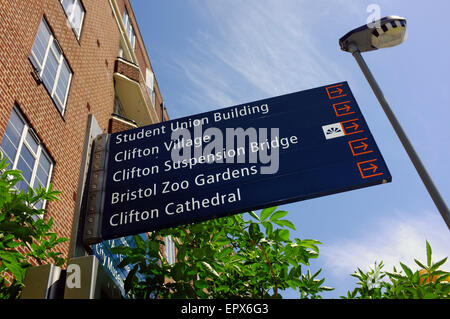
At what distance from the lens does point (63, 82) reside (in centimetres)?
1278

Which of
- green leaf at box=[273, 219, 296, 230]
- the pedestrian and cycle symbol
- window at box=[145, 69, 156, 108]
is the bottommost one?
green leaf at box=[273, 219, 296, 230]

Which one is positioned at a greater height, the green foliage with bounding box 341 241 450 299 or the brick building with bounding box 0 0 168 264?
the brick building with bounding box 0 0 168 264

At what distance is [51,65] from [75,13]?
12.7 feet

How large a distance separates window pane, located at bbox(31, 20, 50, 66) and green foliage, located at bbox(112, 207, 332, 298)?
335 inches

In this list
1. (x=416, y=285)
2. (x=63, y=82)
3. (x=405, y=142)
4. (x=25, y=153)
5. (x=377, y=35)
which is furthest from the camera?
(x=63, y=82)

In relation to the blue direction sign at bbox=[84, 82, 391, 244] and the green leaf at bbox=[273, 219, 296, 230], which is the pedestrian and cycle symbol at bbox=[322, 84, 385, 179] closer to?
the blue direction sign at bbox=[84, 82, 391, 244]

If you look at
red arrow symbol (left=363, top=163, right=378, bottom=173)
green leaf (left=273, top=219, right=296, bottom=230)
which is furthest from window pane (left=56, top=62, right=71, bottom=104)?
red arrow symbol (left=363, top=163, right=378, bottom=173)

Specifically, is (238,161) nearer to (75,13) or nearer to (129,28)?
(75,13)

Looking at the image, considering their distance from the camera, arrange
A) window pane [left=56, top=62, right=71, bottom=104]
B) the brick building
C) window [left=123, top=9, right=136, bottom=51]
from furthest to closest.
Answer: window [left=123, top=9, right=136, bottom=51], window pane [left=56, top=62, right=71, bottom=104], the brick building

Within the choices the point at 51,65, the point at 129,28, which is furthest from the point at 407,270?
the point at 129,28

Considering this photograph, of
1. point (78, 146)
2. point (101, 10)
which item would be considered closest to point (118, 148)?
point (78, 146)

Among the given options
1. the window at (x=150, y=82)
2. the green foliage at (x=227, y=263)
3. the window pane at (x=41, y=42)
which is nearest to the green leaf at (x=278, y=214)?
the green foliage at (x=227, y=263)

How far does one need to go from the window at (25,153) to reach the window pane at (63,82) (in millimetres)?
2234

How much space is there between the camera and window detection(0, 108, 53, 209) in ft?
30.7
